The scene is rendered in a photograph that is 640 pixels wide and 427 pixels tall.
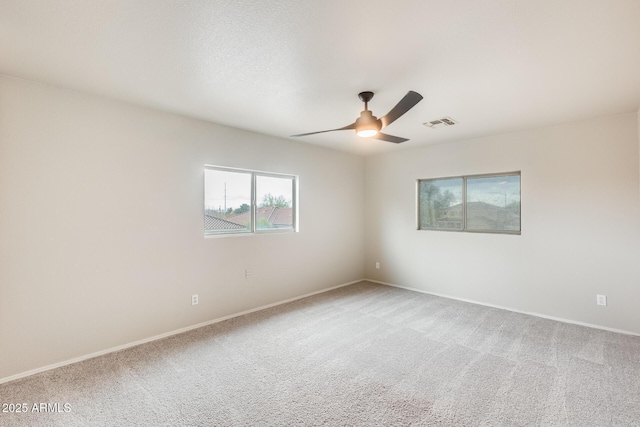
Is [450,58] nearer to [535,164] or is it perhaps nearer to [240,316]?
[535,164]

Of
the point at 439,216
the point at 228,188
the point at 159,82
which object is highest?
the point at 159,82

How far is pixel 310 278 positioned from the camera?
480 centimetres

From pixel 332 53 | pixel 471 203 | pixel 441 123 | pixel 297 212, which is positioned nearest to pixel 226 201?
pixel 297 212

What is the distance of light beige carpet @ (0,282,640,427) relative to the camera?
6.48ft

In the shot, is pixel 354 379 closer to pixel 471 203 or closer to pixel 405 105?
pixel 405 105

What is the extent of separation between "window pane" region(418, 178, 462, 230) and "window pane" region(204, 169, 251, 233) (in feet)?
9.57

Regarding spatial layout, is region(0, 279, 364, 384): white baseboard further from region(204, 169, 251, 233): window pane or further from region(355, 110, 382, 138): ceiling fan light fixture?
region(355, 110, 382, 138): ceiling fan light fixture

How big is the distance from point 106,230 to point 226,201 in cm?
136

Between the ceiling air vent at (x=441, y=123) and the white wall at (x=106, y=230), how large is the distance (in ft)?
7.14

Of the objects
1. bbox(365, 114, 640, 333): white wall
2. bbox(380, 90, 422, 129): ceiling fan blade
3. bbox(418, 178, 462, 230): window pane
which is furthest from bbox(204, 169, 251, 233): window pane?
bbox(418, 178, 462, 230): window pane

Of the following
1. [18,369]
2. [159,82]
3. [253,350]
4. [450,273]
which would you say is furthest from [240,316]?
[450,273]

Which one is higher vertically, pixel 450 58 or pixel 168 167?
pixel 450 58

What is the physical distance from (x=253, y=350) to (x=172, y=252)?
55.2 inches

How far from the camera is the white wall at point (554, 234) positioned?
3.33 metres
